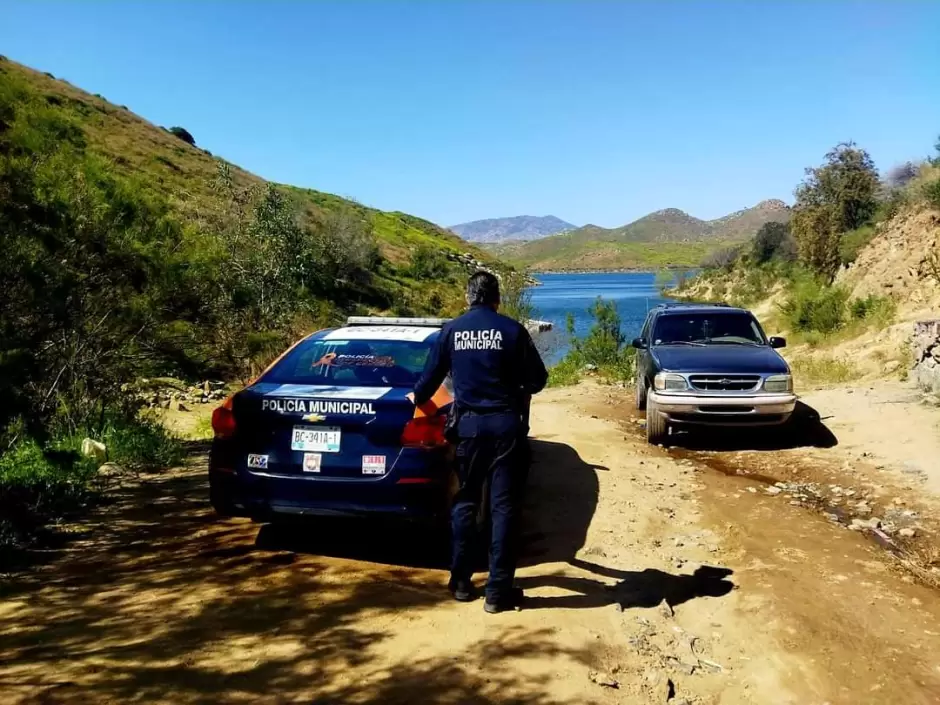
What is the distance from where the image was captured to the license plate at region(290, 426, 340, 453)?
4867mm

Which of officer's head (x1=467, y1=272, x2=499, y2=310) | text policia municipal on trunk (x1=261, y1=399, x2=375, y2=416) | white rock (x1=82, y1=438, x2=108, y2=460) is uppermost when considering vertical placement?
officer's head (x1=467, y1=272, x2=499, y2=310)

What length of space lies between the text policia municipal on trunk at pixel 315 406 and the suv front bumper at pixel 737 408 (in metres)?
5.59

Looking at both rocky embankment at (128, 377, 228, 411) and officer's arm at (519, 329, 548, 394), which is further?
rocky embankment at (128, 377, 228, 411)

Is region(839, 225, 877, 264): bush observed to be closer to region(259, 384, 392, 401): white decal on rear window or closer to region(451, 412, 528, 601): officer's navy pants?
region(259, 384, 392, 401): white decal on rear window

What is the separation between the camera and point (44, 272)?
5820mm

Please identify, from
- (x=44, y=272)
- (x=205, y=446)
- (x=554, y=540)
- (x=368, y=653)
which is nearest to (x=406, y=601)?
(x=368, y=653)

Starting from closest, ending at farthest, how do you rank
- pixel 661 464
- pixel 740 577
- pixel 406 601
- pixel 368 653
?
pixel 368 653 < pixel 406 601 < pixel 740 577 < pixel 661 464

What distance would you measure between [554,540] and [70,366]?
5.42 m

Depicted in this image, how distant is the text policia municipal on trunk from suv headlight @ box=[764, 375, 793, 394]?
6.18 metres

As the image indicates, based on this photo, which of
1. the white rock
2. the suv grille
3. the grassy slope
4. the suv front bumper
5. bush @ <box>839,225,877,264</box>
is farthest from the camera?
the grassy slope

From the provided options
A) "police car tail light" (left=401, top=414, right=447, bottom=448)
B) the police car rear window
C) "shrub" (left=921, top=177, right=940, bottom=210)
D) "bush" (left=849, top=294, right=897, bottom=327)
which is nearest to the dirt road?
"police car tail light" (left=401, top=414, right=447, bottom=448)

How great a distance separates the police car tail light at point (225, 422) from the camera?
5094 mm

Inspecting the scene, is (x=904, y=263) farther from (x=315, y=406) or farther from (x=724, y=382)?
(x=315, y=406)

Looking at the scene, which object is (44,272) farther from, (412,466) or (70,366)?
(412,466)
